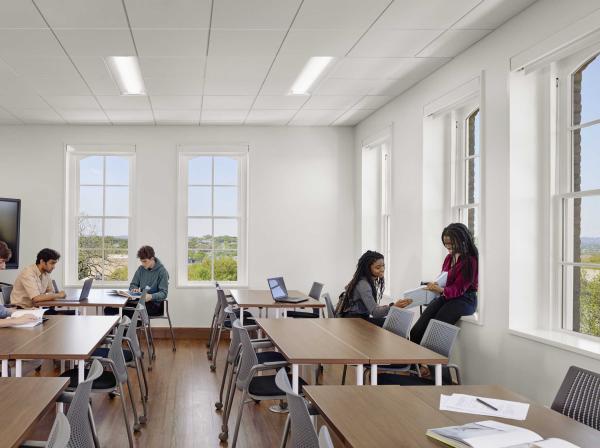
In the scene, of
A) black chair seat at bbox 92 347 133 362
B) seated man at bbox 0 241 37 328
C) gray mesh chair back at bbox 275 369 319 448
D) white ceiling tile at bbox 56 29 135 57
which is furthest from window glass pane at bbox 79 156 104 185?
gray mesh chair back at bbox 275 369 319 448

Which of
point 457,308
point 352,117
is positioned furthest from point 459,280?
point 352,117

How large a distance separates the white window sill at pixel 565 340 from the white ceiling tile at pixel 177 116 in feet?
16.5

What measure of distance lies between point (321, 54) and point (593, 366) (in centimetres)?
325


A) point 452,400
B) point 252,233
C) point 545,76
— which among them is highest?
point 545,76

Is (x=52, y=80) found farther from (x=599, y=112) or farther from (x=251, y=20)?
(x=599, y=112)

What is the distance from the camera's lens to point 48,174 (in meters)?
8.76

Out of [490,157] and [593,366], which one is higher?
[490,157]

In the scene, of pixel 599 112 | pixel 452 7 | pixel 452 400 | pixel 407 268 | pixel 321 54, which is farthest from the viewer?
pixel 407 268

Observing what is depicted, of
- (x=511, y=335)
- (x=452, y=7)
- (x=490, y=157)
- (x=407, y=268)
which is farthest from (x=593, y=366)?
(x=407, y=268)

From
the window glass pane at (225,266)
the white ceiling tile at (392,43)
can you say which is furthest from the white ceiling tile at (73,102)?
the white ceiling tile at (392,43)

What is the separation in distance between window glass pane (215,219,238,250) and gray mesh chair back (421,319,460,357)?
17.4 feet

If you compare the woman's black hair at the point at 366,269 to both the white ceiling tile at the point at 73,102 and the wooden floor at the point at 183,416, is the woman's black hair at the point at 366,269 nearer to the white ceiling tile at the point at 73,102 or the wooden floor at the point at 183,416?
the wooden floor at the point at 183,416

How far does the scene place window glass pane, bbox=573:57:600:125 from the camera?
4.01 meters

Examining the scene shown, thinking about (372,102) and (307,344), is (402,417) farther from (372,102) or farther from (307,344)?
(372,102)
